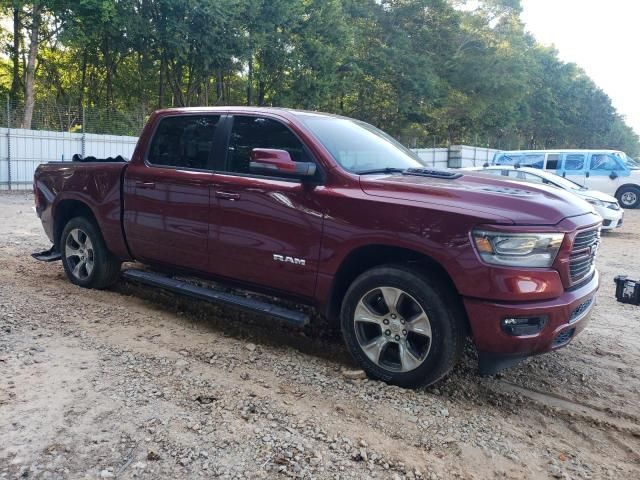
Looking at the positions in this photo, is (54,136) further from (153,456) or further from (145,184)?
(153,456)

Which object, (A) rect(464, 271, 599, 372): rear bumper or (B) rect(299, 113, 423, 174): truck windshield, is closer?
(A) rect(464, 271, 599, 372): rear bumper

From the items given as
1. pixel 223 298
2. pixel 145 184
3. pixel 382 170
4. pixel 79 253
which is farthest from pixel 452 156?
pixel 223 298

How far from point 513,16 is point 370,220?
120 ft

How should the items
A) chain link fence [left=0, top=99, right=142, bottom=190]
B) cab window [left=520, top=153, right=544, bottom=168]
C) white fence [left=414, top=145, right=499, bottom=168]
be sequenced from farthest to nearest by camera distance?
white fence [left=414, top=145, right=499, bottom=168] → cab window [left=520, top=153, right=544, bottom=168] → chain link fence [left=0, top=99, right=142, bottom=190]

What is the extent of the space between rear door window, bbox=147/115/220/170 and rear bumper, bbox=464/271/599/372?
8.27 feet

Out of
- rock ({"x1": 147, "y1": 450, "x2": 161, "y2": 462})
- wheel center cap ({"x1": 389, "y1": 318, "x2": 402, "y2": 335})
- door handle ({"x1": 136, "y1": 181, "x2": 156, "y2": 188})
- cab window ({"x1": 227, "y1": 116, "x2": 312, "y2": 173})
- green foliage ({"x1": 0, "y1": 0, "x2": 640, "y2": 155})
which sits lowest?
rock ({"x1": 147, "y1": 450, "x2": 161, "y2": 462})

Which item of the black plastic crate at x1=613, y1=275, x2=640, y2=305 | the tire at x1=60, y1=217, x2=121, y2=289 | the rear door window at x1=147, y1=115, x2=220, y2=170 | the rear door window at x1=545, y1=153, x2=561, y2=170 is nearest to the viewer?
the black plastic crate at x1=613, y1=275, x2=640, y2=305

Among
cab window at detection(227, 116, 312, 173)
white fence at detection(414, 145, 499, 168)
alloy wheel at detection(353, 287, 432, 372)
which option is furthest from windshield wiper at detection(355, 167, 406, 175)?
white fence at detection(414, 145, 499, 168)

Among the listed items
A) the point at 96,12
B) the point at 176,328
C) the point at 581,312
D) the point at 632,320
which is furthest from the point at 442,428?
the point at 96,12

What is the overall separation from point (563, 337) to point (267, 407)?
186cm

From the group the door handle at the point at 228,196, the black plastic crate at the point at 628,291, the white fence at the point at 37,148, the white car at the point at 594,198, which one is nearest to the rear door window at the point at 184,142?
the door handle at the point at 228,196

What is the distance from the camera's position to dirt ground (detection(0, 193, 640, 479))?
2684 mm

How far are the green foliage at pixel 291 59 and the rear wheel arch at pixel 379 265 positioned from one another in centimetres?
1842

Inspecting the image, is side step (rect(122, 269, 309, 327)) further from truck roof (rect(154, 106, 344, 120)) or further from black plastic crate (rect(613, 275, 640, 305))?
black plastic crate (rect(613, 275, 640, 305))
